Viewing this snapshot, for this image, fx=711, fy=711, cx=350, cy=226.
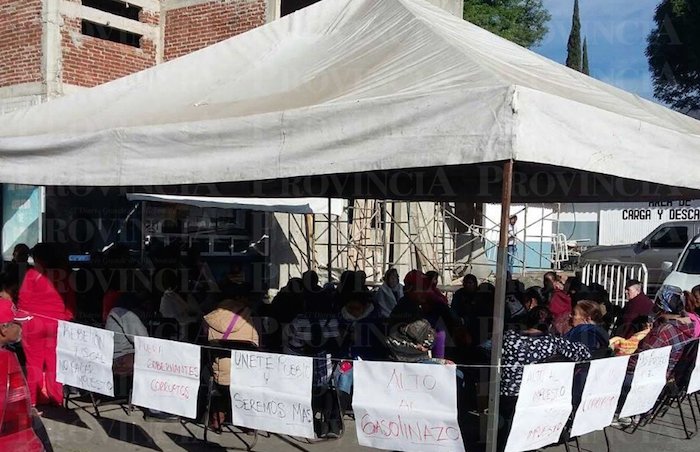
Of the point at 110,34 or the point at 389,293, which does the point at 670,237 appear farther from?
the point at 110,34

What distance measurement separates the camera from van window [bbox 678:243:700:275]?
41.8 feet

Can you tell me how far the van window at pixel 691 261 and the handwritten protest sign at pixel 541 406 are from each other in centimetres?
962

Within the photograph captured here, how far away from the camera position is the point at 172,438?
595 cm

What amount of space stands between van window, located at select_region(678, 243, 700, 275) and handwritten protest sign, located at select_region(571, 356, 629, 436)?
29.4ft

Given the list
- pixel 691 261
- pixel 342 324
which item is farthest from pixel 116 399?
pixel 691 261

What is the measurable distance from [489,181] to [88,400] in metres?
4.91

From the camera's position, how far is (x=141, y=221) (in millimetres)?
13469

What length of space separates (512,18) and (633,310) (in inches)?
1266

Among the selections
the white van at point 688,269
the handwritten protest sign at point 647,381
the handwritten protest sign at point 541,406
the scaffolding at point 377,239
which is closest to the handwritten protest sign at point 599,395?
the handwritten protest sign at point 541,406

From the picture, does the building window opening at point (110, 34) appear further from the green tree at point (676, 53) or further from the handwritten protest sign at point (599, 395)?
A: the green tree at point (676, 53)

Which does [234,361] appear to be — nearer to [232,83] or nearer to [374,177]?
[232,83]

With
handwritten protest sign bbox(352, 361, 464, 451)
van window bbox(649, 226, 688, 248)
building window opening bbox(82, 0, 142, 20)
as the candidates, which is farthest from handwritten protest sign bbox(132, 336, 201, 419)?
van window bbox(649, 226, 688, 248)

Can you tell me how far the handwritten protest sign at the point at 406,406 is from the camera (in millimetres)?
4047

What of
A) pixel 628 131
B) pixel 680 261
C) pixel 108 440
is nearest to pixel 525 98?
pixel 628 131
